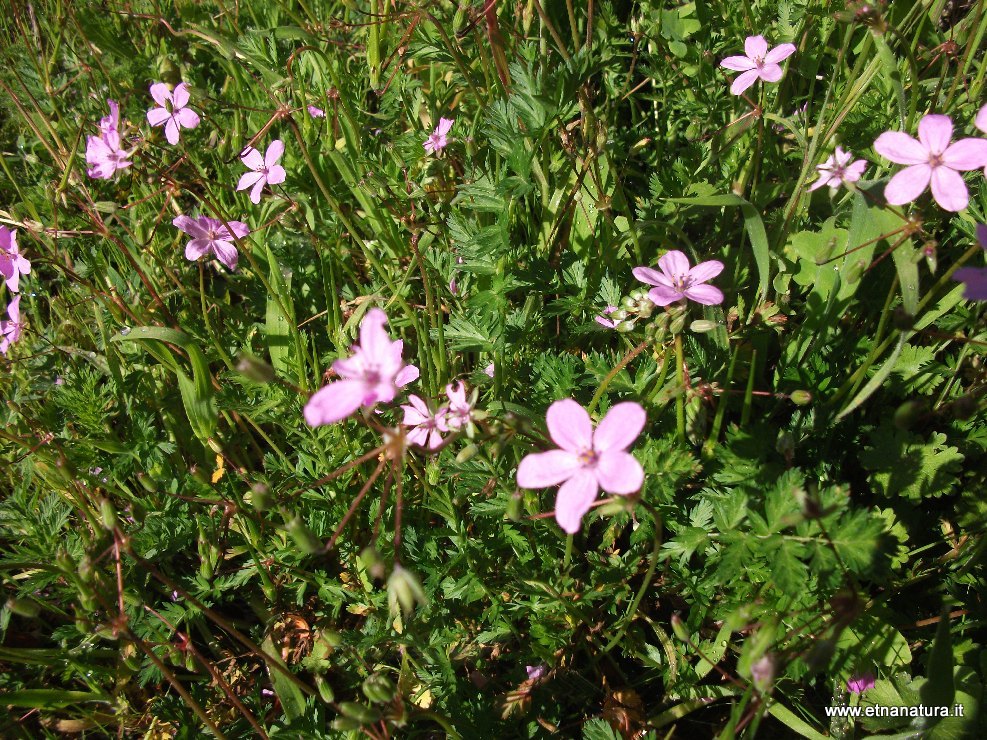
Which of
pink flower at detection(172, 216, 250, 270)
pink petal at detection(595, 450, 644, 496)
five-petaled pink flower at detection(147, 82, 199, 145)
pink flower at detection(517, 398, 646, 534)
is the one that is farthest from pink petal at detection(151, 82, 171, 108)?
pink petal at detection(595, 450, 644, 496)

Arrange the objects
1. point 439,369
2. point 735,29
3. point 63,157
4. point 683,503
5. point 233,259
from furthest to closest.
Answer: point 63,157 < point 735,29 < point 233,259 < point 439,369 < point 683,503

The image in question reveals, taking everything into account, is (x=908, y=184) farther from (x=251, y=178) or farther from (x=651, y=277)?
→ (x=251, y=178)

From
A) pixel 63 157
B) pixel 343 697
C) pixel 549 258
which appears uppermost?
pixel 63 157

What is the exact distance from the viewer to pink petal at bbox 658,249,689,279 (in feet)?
6.53

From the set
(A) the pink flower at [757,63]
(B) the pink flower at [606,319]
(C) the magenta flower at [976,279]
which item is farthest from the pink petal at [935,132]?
(B) the pink flower at [606,319]

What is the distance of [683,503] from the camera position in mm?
2129

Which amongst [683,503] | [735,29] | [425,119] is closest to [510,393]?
[683,503]

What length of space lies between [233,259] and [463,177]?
956mm

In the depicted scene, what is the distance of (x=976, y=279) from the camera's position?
5.56 feet

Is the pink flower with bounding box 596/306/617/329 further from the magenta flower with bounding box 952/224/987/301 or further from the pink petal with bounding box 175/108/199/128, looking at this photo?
the pink petal with bounding box 175/108/199/128

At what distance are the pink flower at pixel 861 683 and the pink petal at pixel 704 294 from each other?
1.17m

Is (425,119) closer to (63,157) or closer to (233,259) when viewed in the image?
(233,259)

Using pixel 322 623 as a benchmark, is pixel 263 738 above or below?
below

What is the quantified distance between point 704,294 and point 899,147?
644 millimetres
